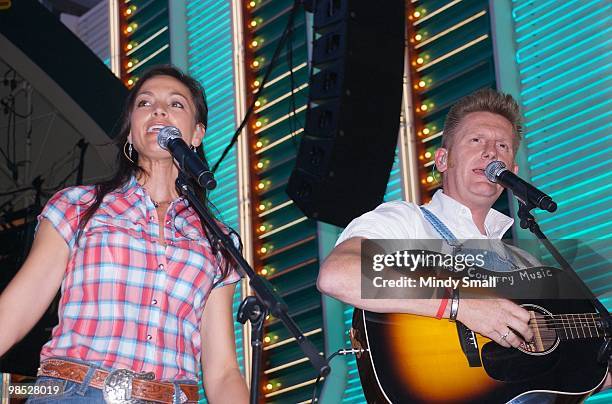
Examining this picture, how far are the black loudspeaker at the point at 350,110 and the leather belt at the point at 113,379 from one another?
252 centimetres

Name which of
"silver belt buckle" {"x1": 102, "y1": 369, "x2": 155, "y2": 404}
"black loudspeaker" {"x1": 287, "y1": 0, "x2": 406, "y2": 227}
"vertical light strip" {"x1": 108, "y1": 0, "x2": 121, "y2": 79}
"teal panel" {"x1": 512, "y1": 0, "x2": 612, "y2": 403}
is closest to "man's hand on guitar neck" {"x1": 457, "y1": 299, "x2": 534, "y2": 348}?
"silver belt buckle" {"x1": 102, "y1": 369, "x2": 155, "y2": 404}

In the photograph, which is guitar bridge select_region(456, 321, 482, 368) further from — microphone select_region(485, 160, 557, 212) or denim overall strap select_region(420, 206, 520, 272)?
microphone select_region(485, 160, 557, 212)

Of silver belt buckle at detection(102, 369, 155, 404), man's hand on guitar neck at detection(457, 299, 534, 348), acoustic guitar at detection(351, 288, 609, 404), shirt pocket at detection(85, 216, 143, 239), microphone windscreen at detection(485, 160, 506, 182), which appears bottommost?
silver belt buckle at detection(102, 369, 155, 404)

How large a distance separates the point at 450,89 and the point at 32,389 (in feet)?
12.0

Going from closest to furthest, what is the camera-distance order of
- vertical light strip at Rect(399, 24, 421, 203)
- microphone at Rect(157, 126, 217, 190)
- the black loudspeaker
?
1. microphone at Rect(157, 126, 217, 190)
2. the black loudspeaker
3. vertical light strip at Rect(399, 24, 421, 203)

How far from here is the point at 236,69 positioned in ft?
22.8

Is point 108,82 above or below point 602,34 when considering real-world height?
above

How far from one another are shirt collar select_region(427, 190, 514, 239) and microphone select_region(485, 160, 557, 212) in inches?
8.8

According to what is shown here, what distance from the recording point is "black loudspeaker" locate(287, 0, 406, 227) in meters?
4.90

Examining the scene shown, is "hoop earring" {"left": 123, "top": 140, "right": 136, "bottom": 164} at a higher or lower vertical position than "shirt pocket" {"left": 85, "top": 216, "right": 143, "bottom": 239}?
higher

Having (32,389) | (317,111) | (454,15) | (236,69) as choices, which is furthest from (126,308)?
(236,69)

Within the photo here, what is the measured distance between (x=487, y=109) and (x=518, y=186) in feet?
2.55

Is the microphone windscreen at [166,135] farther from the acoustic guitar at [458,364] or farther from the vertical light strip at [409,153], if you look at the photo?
the vertical light strip at [409,153]

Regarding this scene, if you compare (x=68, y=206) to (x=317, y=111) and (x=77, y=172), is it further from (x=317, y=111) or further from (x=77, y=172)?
(x=77, y=172)
